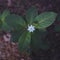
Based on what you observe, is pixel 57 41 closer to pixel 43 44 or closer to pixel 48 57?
pixel 48 57

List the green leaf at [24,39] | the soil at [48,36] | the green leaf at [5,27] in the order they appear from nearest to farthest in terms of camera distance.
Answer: the green leaf at [24,39], the green leaf at [5,27], the soil at [48,36]

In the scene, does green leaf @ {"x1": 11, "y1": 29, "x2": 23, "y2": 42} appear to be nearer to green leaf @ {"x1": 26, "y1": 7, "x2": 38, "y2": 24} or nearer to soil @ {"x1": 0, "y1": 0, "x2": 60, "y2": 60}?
green leaf @ {"x1": 26, "y1": 7, "x2": 38, "y2": 24}

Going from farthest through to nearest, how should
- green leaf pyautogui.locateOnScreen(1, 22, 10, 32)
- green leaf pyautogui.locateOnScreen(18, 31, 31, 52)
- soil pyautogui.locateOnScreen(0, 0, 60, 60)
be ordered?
soil pyautogui.locateOnScreen(0, 0, 60, 60)
green leaf pyautogui.locateOnScreen(1, 22, 10, 32)
green leaf pyautogui.locateOnScreen(18, 31, 31, 52)

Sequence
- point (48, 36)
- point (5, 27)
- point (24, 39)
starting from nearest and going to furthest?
point (24, 39), point (5, 27), point (48, 36)

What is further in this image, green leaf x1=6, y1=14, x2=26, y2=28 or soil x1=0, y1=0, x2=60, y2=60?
soil x1=0, y1=0, x2=60, y2=60

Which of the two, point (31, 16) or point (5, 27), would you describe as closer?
point (31, 16)

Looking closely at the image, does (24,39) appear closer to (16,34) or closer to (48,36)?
(16,34)

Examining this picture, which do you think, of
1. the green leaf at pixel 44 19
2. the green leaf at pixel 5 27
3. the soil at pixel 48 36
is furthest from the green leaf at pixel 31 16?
the soil at pixel 48 36

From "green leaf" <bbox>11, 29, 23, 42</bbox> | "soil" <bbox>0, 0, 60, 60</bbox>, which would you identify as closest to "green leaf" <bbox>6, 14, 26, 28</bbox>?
"green leaf" <bbox>11, 29, 23, 42</bbox>

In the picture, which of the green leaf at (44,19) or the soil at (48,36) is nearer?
the green leaf at (44,19)

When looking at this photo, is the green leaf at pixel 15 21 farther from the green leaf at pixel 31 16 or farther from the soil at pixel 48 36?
the soil at pixel 48 36

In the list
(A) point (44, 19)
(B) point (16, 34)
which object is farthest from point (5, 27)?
(A) point (44, 19)
